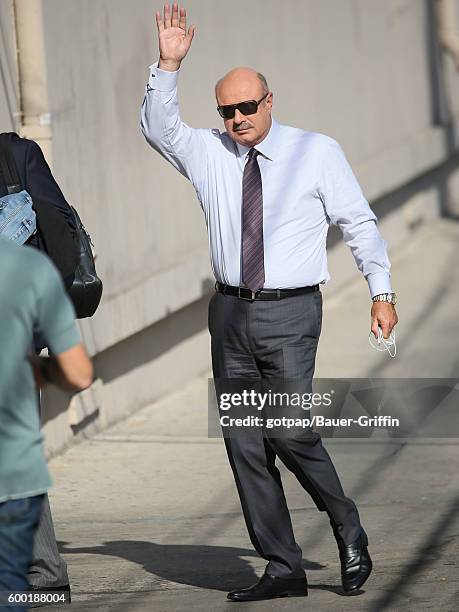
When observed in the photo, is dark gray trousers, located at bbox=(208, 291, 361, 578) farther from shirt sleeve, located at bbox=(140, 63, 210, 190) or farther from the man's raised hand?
the man's raised hand

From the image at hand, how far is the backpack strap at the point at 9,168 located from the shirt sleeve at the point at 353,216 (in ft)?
3.71

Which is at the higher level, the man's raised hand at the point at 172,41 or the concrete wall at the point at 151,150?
the man's raised hand at the point at 172,41

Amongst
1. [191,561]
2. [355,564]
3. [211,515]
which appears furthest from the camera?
[211,515]

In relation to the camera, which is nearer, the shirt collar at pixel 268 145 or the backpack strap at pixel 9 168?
the backpack strap at pixel 9 168

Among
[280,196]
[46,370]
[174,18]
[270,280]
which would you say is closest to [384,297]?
[270,280]

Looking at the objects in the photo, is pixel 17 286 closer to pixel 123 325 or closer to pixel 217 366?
pixel 217 366

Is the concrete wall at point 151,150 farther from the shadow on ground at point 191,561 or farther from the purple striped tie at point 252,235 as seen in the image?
the purple striped tie at point 252,235

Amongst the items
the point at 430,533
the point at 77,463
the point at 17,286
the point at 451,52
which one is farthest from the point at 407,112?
the point at 17,286

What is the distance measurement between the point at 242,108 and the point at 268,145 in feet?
0.58

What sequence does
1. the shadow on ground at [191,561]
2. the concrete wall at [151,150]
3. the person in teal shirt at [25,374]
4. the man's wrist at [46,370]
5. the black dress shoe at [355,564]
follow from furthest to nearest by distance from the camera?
the concrete wall at [151,150]
the shadow on ground at [191,561]
the black dress shoe at [355,564]
the man's wrist at [46,370]
the person in teal shirt at [25,374]

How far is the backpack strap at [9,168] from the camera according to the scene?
17.0ft

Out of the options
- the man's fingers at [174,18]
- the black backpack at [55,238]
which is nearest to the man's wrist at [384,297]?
the black backpack at [55,238]

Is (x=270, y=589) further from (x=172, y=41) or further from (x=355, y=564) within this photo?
(x=172, y=41)

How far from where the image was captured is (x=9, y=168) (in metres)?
5.20
